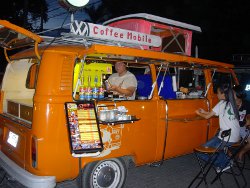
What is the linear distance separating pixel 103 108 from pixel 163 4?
1867cm

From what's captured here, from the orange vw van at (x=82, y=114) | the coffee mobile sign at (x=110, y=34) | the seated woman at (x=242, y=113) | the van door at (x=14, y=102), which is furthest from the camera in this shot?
the seated woman at (x=242, y=113)

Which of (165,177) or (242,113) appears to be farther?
(242,113)

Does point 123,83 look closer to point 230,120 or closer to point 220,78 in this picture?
→ point 230,120

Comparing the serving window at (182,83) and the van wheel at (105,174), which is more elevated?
the serving window at (182,83)

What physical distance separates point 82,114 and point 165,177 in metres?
2.48

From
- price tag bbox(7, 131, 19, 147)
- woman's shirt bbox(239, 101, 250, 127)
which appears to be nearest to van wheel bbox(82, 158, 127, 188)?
price tag bbox(7, 131, 19, 147)

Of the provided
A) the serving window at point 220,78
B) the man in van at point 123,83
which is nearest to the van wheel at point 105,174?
the man in van at point 123,83

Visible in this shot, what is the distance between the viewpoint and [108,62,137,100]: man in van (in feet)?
15.4

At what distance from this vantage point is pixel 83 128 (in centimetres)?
338

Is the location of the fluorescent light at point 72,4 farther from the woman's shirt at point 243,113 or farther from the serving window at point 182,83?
the woman's shirt at point 243,113

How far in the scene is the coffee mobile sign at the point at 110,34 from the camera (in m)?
3.58

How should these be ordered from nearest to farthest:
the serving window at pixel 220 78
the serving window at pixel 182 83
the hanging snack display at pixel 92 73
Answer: the hanging snack display at pixel 92 73 < the serving window at pixel 182 83 < the serving window at pixel 220 78

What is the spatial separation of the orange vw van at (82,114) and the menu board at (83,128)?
0.5 inches

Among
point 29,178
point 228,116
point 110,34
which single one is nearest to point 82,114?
point 29,178
